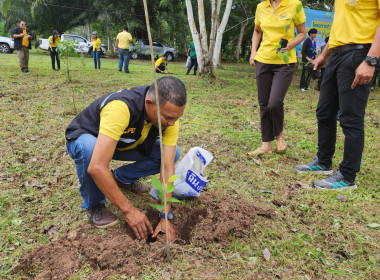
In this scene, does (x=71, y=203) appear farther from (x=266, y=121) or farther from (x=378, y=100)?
(x=378, y=100)

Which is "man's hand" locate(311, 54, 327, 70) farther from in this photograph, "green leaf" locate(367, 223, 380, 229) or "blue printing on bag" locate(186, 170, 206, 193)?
"blue printing on bag" locate(186, 170, 206, 193)

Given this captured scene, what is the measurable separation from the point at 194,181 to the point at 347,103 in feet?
4.83

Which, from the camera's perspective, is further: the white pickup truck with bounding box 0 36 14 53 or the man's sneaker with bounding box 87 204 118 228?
the white pickup truck with bounding box 0 36 14 53

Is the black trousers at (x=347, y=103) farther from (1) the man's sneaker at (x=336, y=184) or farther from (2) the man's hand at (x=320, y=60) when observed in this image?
(2) the man's hand at (x=320, y=60)

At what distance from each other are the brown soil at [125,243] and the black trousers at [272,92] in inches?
52.4

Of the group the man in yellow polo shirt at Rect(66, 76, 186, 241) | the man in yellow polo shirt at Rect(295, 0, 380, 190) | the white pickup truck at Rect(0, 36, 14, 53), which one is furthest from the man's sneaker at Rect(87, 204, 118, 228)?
the white pickup truck at Rect(0, 36, 14, 53)

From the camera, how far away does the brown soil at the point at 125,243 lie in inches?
66.6

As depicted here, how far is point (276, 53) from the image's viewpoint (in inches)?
122

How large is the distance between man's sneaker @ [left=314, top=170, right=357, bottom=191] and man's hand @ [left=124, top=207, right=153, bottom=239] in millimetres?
1742

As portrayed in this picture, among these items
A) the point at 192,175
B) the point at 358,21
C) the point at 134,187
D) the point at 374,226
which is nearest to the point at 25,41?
the point at 134,187

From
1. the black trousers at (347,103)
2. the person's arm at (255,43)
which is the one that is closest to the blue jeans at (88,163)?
the black trousers at (347,103)

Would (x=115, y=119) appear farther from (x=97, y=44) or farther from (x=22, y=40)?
(x=97, y=44)

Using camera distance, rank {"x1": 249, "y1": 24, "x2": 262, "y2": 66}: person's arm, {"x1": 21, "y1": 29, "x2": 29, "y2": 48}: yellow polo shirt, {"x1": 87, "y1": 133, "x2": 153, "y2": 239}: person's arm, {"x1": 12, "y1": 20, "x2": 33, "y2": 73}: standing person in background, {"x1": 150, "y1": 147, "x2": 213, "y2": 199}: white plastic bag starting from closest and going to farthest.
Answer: {"x1": 87, "y1": 133, "x2": 153, "y2": 239}: person's arm < {"x1": 150, "y1": 147, "x2": 213, "y2": 199}: white plastic bag < {"x1": 249, "y1": 24, "x2": 262, "y2": 66}: person's arm < {"x1": 12, "y1": 20, "x2": 33, "y2": 73}: standing person in background < {"x1": 21, "y1": 29, "x2": 29, "y2": 48}: yellow polo shirt

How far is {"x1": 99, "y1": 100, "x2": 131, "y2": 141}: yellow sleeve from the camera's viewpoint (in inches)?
65.2
